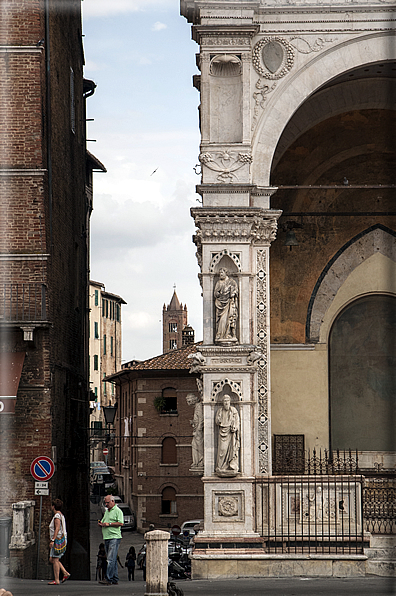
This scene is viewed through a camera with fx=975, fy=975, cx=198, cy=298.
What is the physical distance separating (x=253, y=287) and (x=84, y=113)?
14.5 meters

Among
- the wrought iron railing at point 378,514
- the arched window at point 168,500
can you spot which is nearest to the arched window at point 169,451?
the arched window at point 168,500

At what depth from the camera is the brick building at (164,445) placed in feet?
165

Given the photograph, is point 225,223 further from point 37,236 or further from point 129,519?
point 129,519

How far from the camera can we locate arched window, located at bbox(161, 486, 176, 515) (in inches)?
1999

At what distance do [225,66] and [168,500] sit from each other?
37.0 metres

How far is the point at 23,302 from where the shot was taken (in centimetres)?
2114

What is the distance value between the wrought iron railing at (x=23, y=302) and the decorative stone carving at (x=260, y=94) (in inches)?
265

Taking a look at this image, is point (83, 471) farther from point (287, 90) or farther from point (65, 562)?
point (287, 90)

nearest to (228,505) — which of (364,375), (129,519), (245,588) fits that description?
(245,588)

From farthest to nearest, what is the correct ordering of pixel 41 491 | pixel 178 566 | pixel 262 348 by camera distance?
pixel 178 566 → pixel 41 491 → pixel 262 348

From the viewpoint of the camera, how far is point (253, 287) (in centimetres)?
1686

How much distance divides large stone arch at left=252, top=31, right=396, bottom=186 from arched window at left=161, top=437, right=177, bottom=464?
116 ft

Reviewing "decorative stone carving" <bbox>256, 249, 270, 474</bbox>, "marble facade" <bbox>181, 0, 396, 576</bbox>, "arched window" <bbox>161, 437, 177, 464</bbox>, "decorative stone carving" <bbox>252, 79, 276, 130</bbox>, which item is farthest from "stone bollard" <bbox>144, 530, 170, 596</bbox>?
"arched window" <bbox>161, 437, 177, 464</bbox>

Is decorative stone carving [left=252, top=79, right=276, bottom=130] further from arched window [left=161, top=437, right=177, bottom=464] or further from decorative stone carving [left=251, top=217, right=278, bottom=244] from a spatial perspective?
arched window [left=161, top=437, right=177, bottom=464]
